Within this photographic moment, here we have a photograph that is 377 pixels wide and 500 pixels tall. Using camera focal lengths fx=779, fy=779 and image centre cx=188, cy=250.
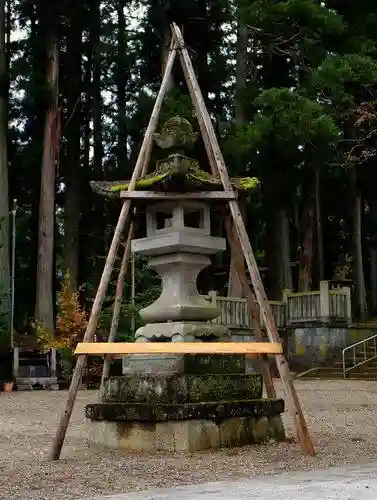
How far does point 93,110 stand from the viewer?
2917 centimetres

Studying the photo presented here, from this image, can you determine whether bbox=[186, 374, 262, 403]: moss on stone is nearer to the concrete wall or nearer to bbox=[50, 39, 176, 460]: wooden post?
bbox=[50, 39, 176, 460]: wooden post

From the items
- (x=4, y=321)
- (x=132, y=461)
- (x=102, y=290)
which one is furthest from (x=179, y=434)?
(x=4, y=321)

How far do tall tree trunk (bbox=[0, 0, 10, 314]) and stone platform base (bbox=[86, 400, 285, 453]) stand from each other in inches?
Result: 568

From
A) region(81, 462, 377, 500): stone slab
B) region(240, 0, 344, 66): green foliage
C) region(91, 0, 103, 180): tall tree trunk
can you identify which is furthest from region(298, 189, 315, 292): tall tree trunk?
region(81, 462, 377, 500): stone slab

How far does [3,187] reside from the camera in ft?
77.0

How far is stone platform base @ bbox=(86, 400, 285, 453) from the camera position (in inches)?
300

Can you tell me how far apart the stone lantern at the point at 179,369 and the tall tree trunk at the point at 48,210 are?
14597 millimetres

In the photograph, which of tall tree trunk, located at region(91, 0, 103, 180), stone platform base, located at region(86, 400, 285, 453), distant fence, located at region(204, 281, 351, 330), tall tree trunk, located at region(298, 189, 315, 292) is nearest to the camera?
stone platform base, located at region(86, 400, 285, 453)

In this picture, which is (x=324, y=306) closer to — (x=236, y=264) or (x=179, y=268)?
(x=236, y=264)

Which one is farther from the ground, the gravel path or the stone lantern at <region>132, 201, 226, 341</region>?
the stone lantern at <region>132, 201, 226, 341</region>

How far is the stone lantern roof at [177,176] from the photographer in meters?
8.28

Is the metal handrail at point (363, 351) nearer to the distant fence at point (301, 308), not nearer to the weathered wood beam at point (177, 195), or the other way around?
the distant fence at point (301, 308)

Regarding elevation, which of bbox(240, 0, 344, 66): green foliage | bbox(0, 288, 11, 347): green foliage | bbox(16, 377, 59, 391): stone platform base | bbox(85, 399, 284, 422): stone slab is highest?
bbox(240, 0, 344, 66): green foliage

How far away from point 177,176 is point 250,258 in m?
1.16
